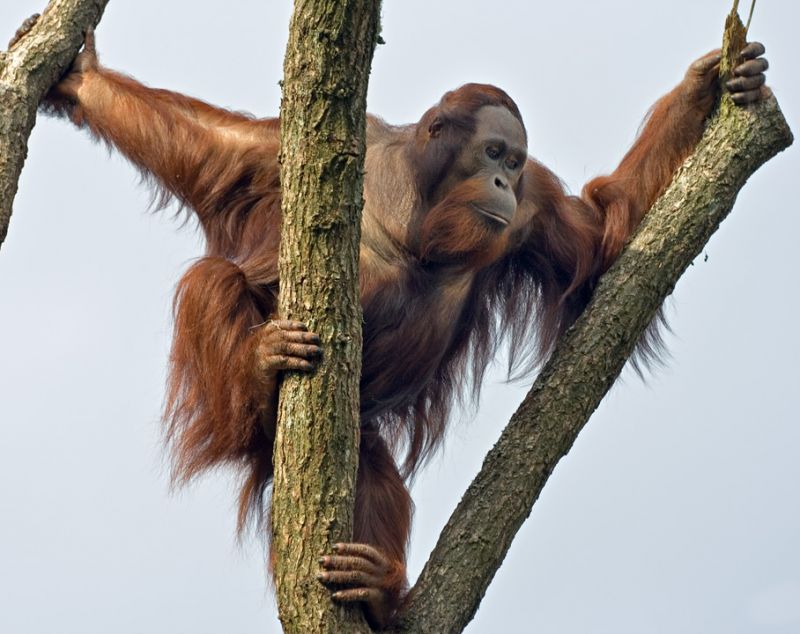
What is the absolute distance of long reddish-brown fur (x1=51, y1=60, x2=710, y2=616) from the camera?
5285mm

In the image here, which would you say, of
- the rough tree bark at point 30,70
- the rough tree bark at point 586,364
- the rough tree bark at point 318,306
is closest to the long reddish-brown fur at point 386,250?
the rough tree bark at point 30,70

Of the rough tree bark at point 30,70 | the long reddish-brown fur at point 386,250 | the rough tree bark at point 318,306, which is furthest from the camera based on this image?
the long reddish-brown fur at point 386,250

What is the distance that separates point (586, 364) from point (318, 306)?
Answer: 4.49 feet

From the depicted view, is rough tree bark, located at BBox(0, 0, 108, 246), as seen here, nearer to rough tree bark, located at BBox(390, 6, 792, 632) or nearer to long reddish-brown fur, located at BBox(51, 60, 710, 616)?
long reddish-brown fur, located at BBox(51, 60, 710, 616)

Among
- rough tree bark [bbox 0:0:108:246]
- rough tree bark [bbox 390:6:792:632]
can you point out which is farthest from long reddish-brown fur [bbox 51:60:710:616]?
rough tree bark [bbox 390:6:792:632]

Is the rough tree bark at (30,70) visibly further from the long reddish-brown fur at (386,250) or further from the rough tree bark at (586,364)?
the rough tree bark at (586,364)

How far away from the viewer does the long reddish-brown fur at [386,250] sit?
5.29 meters

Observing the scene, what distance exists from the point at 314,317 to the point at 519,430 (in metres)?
1.18

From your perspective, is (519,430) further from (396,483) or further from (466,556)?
(396,483)

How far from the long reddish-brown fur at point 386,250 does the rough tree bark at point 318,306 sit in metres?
0.92

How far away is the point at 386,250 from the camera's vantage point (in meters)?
5.68

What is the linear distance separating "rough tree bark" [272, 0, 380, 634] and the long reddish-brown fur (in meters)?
0.92

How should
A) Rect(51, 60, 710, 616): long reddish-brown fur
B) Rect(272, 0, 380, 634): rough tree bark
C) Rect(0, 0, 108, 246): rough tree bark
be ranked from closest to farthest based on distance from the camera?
Rect(272, 0, 380, 634): rough tree bark → Rect(0, 0, 108, 246): rough tree bark → Rect(51, 60, 710, 616): long reddish-brown fur

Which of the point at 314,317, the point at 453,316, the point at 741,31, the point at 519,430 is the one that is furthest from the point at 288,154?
the point at 741,31
